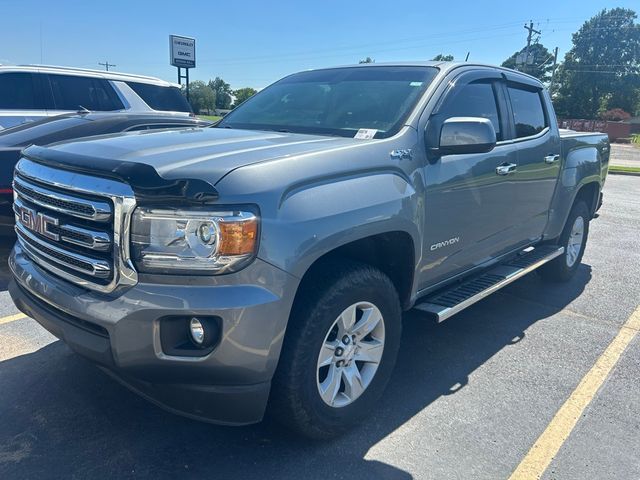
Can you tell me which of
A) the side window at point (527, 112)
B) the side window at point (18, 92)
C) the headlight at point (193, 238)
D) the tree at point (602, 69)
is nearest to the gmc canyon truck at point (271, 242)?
the headlight at point (193, 238)

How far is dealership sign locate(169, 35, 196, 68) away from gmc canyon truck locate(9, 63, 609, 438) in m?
18.2

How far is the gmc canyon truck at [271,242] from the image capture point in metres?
2.15

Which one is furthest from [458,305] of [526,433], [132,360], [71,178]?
[71,178]

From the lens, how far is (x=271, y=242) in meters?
2.20

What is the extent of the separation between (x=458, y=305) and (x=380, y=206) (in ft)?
3.57

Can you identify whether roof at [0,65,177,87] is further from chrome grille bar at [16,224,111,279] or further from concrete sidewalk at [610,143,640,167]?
concrete sidewalk at [610,143,640,167]

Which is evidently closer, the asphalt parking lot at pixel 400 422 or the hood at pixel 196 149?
the hood at pixel 196 149

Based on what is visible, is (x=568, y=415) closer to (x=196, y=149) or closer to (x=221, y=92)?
(x=196, y=149)

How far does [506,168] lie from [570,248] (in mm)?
2299

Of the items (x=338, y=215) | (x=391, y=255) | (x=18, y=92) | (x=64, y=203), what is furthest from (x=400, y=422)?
(x=18, y=92)

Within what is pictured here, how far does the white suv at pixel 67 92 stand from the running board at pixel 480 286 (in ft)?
23.0

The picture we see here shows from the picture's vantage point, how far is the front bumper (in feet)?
7.00

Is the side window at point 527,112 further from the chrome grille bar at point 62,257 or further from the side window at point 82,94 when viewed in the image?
the side window at point 82,94

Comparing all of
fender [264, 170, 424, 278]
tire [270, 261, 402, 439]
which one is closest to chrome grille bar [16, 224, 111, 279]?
fender [264, 170, 424, 278]
